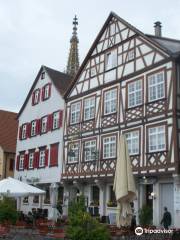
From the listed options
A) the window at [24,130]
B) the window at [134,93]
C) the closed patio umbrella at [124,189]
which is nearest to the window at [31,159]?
the window at [24,130]

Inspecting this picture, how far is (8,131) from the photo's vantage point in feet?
142

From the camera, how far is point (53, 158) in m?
31.0

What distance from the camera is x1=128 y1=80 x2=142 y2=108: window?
23500mm

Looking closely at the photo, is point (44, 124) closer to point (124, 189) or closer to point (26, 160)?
point (26, 160)

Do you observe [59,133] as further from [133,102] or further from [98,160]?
[133,102]

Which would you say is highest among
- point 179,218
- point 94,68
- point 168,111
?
point 94,68

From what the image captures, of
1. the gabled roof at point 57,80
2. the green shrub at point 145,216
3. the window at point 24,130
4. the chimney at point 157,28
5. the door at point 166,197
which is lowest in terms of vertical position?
A: the green shrub at point 145,216

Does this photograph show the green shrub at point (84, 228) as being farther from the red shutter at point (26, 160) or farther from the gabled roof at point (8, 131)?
the gabled roof at point (8, 131)

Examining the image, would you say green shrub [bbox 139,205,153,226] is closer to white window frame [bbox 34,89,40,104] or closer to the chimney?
the chimney

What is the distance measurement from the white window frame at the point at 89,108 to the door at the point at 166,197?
23.5 feet

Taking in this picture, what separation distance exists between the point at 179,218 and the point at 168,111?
5.05 metres

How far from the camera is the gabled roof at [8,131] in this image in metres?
41.5

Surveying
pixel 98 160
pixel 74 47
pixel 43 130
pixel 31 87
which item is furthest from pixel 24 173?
pixel 74 47

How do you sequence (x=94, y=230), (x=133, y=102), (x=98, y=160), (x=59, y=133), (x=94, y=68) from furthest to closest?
(x=59, y=133) → (x=94, y=68) → (x=98, y=160) → (x=133, y=102) → (x=94, y=230)
